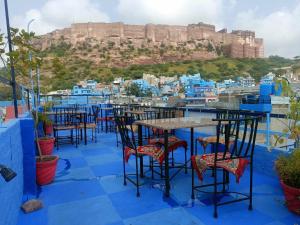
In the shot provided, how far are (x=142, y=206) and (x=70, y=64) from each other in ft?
183

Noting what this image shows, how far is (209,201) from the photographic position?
2.38m

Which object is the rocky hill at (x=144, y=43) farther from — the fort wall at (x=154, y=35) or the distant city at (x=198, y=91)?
the distant city at (x=198, y=91)

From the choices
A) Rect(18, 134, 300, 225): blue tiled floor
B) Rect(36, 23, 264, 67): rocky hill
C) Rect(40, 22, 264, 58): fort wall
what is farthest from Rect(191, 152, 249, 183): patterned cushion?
Rect(40, 22, 264, 58): fort wall

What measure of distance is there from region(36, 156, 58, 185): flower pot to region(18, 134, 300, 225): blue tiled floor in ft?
0.29

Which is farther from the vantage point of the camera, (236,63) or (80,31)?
(80,31)

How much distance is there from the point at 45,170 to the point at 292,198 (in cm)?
253

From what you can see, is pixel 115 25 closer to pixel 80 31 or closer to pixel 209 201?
pixel 80 31

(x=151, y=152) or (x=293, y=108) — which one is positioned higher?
(x=293, y=108)

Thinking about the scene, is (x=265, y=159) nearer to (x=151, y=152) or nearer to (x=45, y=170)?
(x=151, y=152)

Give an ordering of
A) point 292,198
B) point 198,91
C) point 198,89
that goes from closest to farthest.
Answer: point 292,198
point 198,91
point 198,89

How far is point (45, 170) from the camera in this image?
9.37 feet

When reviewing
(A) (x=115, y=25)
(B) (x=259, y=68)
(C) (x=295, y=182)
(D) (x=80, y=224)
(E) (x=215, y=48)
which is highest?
(A) (x=115, y=25)

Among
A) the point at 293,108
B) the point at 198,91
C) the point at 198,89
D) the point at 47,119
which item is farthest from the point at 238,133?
the point at 198,89

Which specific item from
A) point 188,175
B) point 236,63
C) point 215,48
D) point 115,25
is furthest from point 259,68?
point 188,175
